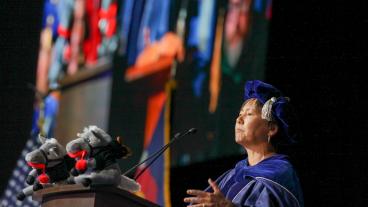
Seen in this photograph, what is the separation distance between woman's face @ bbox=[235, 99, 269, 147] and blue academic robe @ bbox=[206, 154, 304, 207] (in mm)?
86

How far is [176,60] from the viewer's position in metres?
4.73

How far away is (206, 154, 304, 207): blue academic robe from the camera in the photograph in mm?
2529

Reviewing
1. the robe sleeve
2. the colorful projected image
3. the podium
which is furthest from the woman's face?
the colorful projected image

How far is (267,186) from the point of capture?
256cm

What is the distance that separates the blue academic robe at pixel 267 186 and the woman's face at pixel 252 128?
0.09 meters

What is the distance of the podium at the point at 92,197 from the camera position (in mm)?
2362

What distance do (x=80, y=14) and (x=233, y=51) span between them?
4.02 feet

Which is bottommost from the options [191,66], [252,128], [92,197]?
[92,197]

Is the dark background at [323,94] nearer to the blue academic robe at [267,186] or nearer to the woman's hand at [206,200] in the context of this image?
the blue academic robe at [267,186]

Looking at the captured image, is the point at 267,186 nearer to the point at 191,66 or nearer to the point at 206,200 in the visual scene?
the point at 206,200

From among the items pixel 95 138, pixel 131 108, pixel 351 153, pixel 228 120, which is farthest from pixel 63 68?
pixel 95 138

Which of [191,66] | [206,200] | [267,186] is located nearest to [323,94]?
[191,66]

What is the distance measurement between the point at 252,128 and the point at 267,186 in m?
0.28

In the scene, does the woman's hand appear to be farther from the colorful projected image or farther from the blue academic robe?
the colorful projected image
